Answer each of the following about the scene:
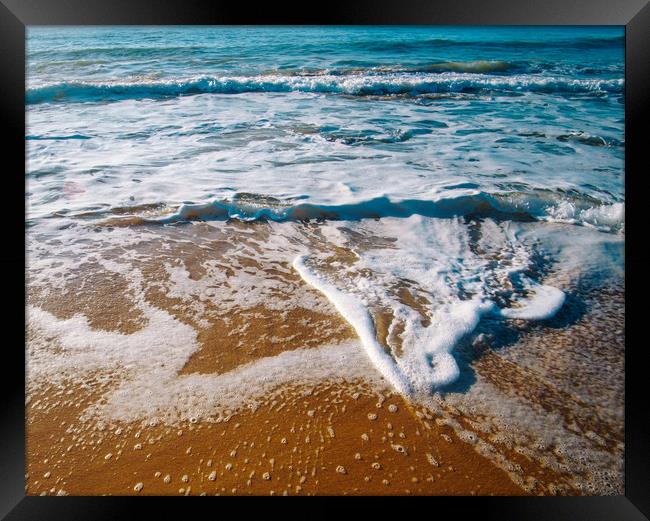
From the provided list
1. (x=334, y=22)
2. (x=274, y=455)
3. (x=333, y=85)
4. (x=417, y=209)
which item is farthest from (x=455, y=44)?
(x=274, y=455)

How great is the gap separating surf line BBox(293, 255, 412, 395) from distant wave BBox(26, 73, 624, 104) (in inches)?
149

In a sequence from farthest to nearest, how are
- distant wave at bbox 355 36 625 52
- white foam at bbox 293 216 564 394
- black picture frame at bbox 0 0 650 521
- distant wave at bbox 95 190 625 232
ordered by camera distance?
distant wave at bbox 355 36 625 52, distant wave at bbox 95 190 625 232, white foam at bbox 293 216 564 394, black picture frame at bbox 0 0 650 521

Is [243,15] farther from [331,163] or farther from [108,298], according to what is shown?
[331,163]

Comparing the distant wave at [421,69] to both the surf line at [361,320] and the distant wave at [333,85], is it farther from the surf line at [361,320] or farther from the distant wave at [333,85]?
the surf line at [361,320]

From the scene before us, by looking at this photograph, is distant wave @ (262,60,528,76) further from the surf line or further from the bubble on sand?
the bubble on sand

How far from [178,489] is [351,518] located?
0.46 meters

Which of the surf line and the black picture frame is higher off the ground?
the black picture frame

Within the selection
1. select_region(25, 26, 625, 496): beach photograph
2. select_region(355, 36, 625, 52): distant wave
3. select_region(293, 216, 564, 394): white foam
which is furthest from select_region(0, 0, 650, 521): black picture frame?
select_region(355, 36, 625, 52): distant wave

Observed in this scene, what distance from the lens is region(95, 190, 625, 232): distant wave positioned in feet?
8.38

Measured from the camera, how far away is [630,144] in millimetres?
1491

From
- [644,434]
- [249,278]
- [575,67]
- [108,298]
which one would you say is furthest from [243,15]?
[575,67]

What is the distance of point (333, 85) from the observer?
5527 mm

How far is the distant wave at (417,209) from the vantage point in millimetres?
2555

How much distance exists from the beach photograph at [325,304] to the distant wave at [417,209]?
1 centimetres
